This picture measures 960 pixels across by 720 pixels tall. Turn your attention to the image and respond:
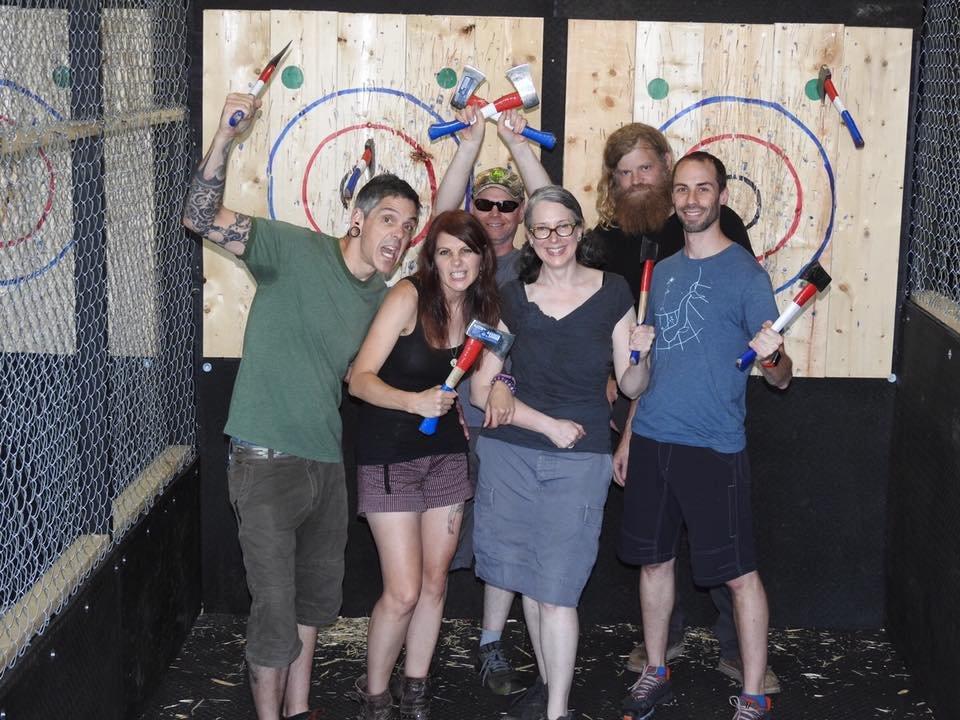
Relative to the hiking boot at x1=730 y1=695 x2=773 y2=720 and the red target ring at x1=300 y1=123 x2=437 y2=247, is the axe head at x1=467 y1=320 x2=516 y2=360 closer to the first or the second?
the red target ring at x1=300 y1=123 x2=437 y2=247

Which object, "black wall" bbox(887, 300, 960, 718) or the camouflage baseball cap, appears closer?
"black wall" bbox(887, 300, 960, 718)

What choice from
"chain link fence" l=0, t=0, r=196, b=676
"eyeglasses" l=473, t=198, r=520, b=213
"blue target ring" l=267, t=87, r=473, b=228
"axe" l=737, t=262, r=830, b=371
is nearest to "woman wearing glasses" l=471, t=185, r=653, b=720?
"axe" l=737, t=262, r=830, b=371

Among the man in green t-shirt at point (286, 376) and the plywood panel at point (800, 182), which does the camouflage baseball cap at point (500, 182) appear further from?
the plywood panel at point (800, 182)

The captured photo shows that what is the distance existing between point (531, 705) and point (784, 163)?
7.91 feet

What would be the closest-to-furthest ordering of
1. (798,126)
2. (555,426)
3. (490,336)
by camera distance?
(490,336), (555,426), (798,126)

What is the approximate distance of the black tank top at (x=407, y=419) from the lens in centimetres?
438

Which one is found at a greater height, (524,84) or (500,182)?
(524,84)

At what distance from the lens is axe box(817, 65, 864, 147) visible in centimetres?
527

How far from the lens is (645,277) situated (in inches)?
180

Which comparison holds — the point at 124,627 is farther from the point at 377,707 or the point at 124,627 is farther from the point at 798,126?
the point at 798,126

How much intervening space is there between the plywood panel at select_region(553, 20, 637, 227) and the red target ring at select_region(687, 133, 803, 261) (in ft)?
1.12

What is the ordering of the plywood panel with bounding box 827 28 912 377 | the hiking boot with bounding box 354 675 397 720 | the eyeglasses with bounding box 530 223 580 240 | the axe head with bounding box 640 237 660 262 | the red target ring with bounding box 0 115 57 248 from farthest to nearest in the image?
1. the plywood panel with bounding box 827 28 912 377
2. the axe head with bounding box 640 237 660 262
3. the hiking boot with bounding box 354 675 397 720
4. the eyeglasses with bounding box 530 223 580 240
5. the red target ring with bounding box 0 115 57 248

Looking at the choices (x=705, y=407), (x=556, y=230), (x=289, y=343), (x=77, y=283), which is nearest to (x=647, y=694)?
(x=705, y=407)

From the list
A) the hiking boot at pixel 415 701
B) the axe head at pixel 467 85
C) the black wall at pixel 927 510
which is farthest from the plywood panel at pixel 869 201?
the hiking boot at pixel 415 701
